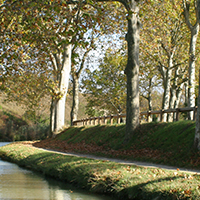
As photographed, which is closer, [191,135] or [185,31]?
[191,135]

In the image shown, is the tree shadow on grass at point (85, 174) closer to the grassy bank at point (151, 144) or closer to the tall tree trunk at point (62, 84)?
the grassy bank at point (151, 144)

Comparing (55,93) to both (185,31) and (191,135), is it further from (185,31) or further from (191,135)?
(191,135)

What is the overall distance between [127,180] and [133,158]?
5.64 metres

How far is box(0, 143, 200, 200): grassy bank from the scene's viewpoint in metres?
6.39

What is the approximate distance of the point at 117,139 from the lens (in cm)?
1686

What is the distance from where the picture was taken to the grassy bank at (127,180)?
6.39m

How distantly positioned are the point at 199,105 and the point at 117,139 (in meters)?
6.85

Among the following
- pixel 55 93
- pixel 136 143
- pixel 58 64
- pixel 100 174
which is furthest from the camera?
pixel 58 64

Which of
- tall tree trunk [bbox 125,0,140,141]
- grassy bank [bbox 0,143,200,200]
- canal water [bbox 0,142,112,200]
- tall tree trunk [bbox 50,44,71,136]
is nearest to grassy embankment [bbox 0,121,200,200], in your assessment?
grassy bank [bbox 0,143,200,200]

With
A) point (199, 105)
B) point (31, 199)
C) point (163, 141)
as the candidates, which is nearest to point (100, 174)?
point (31, 199)

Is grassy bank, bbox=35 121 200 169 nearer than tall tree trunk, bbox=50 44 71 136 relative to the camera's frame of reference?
Yes

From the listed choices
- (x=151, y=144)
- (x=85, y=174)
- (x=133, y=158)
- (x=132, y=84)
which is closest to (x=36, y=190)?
(x=85, y=174)

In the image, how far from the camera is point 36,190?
8.94 m

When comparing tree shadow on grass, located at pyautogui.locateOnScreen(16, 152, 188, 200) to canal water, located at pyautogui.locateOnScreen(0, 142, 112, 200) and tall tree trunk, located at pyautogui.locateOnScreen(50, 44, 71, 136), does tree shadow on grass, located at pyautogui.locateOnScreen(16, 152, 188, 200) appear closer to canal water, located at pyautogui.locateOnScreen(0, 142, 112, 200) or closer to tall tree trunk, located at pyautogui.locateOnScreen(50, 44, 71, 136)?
canal water, located at pyautogui.locateOnScreen(0, 142, 112, 200)
